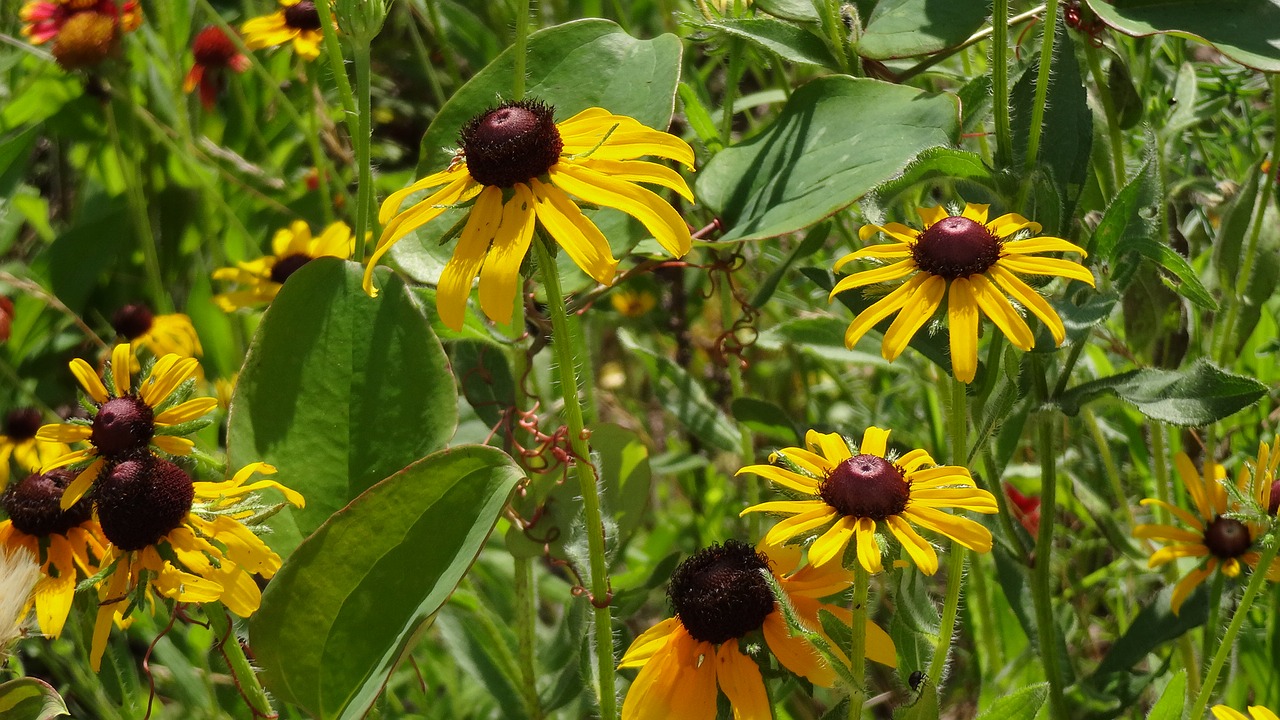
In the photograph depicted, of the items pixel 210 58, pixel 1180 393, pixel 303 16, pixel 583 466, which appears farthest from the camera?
pixel 210 58

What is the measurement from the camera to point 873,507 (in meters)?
0.92

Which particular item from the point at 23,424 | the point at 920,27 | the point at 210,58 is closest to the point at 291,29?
the point at 210,58

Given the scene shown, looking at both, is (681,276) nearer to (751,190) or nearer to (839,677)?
(751,190)

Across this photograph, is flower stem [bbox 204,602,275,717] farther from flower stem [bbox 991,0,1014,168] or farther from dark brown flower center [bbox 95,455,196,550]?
flower stem [bbox 991,0,1014,168]

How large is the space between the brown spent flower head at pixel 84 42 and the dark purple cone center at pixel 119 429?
46.9 inches

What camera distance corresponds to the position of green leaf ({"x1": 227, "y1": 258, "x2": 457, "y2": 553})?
3.86ft

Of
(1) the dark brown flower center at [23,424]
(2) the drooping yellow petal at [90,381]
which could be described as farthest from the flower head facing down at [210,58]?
(2) the drooping yellow petal at [90,381]

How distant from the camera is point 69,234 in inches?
91.8

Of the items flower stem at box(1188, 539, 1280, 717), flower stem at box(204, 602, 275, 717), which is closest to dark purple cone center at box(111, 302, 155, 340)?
flower stem at box(204, 602, 275, 717)

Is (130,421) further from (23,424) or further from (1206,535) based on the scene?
(1206,535)

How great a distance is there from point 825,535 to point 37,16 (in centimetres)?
198

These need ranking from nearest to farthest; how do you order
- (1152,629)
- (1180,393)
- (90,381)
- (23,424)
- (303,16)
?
(1180,393) → (90,381) → (1152,629) → (23,424) → (303,16)

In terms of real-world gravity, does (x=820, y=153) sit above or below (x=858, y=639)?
above

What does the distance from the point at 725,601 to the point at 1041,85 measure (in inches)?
20.6
